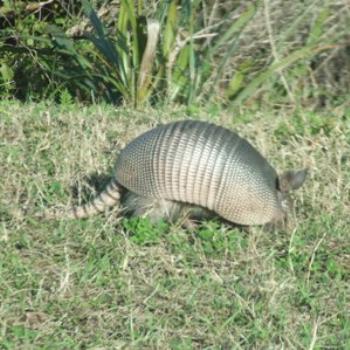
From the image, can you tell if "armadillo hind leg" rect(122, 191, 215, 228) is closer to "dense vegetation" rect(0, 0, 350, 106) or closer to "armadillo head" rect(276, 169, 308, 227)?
"armadillo head" rect(276, 169, 308, 227)

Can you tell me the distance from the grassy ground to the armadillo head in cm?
10

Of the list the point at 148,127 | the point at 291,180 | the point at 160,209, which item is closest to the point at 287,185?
the point at 291,180

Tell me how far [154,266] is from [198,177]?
640mm

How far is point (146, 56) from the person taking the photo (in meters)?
7.18

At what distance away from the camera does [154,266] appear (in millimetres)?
4605

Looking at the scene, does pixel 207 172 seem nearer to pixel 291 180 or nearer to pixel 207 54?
pixel 291 180

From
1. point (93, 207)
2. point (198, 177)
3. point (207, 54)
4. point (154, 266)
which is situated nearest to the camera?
point (154, 266)

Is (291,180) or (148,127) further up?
(291,180)

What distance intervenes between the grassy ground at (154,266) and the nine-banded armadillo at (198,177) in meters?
0.11

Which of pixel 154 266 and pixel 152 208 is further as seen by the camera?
pixel 152 208

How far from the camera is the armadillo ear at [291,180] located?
5.12m

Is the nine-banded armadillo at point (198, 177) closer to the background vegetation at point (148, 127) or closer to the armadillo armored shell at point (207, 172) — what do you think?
the armadillo armored shell at point (207, 172)

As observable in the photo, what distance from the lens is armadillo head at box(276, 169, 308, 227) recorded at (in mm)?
5125

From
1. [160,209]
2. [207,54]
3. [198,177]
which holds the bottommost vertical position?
[207,54]
